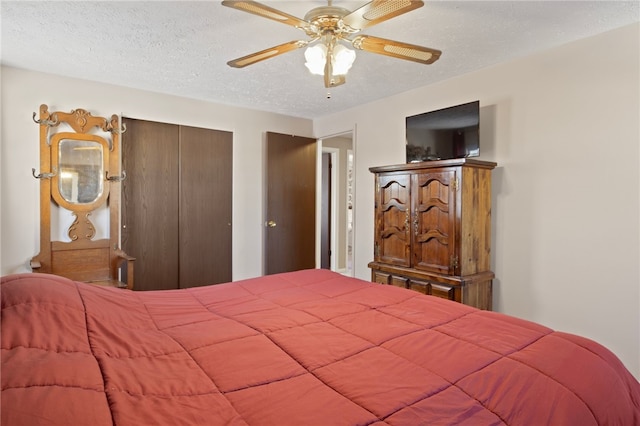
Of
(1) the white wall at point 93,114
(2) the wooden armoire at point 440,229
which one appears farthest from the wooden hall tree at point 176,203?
(2) the wooden armoire at point 440,229

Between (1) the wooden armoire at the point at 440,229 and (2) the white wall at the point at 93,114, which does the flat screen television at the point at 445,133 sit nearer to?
(1) the wooden armoire at the point at 440,229

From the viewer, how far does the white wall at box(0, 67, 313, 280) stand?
3.10 m

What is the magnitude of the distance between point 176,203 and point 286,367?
127 inches

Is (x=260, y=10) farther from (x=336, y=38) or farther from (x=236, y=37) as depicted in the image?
(x=236, y=37)

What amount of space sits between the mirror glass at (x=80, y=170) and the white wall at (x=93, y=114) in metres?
0.21

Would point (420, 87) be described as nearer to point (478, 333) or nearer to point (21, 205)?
point (478, 333)

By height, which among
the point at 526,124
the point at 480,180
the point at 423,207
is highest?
the point at 526,124

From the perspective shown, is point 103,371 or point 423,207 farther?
point 423,207

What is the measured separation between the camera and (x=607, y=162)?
244cm

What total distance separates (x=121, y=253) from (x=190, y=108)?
1711mm

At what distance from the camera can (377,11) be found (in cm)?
169

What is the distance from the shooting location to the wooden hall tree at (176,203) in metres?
3.71

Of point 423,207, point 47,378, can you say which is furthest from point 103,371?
point 423,207

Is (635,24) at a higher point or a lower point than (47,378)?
higher
